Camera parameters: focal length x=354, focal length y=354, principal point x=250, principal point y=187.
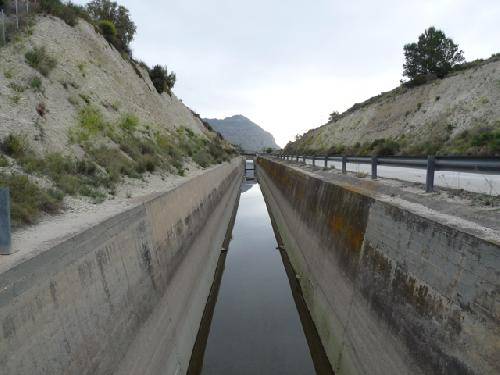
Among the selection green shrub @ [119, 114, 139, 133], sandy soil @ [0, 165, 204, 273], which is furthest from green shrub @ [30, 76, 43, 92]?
sandy soil @ [0, 165, 204, 273]

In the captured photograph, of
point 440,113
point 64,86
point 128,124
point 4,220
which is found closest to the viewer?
point 4,220

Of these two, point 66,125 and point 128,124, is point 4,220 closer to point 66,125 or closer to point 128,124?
point 66,125

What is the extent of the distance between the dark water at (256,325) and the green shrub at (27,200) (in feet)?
17.5

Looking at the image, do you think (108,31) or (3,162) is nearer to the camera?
(3,162)

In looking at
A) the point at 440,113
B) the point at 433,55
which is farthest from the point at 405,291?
the point at 433,55

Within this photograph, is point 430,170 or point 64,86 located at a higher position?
point 64,86

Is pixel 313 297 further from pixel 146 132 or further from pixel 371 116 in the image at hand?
pixel 371 116

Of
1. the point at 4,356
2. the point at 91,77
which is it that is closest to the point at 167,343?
the point at 4,356

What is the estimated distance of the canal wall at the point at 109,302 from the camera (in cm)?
377

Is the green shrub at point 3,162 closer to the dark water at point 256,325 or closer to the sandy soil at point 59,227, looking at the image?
the sandy soil at point 59,227

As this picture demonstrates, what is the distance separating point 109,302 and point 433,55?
60.2 m

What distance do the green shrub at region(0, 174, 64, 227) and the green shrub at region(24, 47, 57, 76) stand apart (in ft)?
36.0

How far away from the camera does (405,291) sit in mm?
5832

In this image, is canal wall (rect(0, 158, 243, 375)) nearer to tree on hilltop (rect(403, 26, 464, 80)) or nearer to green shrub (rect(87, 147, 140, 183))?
green shrub (rect(87, 147, 140, 183))
